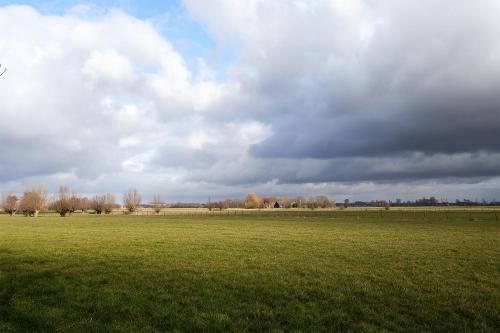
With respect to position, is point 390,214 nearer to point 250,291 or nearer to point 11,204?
point 250,291

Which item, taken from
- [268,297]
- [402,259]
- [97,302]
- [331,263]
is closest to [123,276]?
[97,302]

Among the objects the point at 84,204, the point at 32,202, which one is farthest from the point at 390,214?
the point at 84,204

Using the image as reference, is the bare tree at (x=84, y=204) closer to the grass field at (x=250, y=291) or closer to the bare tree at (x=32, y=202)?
the bare tree at (x=32, y=202)

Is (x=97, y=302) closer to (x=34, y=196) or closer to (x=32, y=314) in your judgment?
(x=32, y=314)

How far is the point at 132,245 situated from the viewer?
28.0 meters

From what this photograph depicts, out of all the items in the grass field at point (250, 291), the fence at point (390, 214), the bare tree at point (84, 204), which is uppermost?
the bare tree at point (84, 204)

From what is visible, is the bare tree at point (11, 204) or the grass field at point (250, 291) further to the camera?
the bare tree at point (11, 204)

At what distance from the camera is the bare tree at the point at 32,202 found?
13300 cm

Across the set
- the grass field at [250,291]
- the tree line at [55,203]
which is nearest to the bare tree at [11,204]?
the tree line at [55,203]

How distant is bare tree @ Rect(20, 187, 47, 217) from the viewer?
436 feet

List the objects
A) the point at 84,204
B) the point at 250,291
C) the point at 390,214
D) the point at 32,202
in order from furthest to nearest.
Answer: the point at 84,204
the point at 32,202
the point at 390,214
the point at 250,291

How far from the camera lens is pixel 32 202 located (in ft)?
440

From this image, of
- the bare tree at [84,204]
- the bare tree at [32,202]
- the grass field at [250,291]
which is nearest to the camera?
the grass field at [250,291]

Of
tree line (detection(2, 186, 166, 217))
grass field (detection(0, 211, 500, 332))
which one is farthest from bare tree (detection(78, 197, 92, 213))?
grass field (detection(0, 211, 500, 332))
